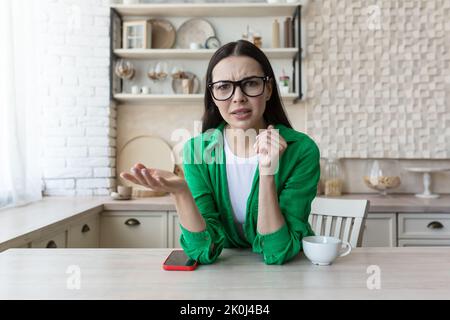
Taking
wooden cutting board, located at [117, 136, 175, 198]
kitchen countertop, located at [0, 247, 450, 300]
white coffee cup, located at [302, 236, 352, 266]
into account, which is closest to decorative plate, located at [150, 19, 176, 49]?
wooden cutting board, located at [117, 136, 175, 198]

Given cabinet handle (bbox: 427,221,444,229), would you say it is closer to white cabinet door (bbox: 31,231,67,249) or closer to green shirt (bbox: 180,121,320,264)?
green shirt (bbox: 180,121,320,264)

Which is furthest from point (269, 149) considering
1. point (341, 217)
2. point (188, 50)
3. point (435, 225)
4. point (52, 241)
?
point (188, 50)

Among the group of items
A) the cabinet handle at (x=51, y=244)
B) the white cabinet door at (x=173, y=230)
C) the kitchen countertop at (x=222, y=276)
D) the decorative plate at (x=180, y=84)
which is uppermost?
the decorative plate at (x=180, y=84)

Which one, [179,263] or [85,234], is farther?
[85,234]

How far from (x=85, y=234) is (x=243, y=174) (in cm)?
134

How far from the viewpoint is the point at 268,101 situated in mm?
1171

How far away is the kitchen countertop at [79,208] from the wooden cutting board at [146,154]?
1.10ft

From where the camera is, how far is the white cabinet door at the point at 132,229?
7.54ft

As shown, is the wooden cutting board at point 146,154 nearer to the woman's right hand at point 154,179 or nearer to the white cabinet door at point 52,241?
the white cabinet door at point 52,241

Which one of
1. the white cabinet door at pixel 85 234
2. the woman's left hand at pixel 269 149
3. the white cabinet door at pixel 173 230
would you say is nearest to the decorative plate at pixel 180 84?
the white cabinet door at pixel 173 230

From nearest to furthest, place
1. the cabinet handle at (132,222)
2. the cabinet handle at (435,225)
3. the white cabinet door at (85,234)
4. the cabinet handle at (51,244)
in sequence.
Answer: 1. the cabinet handle at (51,244)
2. the white cabinet door at (85,234)
3. the cabinet handle at (435,225)
4. the cabinet handle at (132,222)

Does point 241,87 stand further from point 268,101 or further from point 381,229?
point 381,229

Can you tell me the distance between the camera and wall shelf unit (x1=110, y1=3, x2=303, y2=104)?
262 cm

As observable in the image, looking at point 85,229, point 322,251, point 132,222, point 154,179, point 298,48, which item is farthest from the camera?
point 298,48
